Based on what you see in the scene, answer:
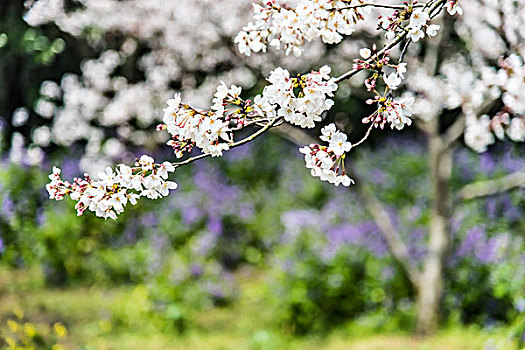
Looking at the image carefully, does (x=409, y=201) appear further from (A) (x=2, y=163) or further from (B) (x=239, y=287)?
(A) (x=2, y=163)

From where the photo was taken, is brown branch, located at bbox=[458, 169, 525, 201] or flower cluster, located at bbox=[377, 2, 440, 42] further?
brown branch, located at bbox=[458, 169, 525, 201]

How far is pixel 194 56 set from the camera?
527cm

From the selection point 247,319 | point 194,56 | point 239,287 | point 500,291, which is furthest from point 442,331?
point 194,56

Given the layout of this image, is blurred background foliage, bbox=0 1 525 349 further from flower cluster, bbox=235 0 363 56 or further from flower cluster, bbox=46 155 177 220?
flower cluster, bbox=235 0 363 56

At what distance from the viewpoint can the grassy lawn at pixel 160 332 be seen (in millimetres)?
3965

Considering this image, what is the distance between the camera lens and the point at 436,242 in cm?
432

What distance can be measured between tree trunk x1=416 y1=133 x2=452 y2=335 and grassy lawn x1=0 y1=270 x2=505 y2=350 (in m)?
0.12

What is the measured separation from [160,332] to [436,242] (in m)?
1.71

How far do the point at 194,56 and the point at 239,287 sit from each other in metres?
1.68

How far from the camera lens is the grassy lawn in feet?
13.0

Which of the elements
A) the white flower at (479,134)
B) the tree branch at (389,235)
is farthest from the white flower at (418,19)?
the tree branch at (389,235)

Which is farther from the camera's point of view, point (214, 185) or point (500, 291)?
point (214, 185)

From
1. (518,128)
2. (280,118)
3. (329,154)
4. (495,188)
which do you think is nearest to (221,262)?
(495,188)

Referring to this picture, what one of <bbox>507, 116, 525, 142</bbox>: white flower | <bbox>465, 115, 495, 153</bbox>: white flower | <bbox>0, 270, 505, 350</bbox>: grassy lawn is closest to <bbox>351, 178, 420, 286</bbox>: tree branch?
<bbox>0, 270, 505, 350</bbox>: grassy lawn
